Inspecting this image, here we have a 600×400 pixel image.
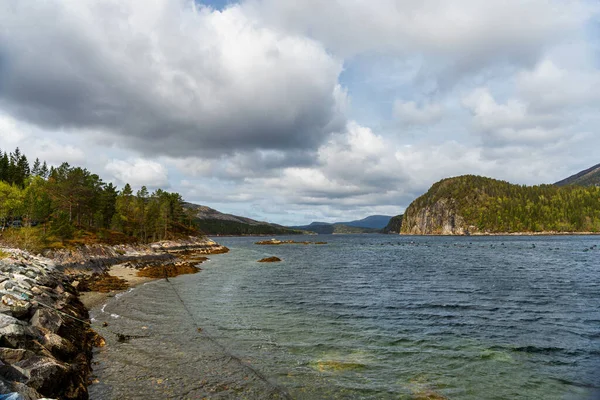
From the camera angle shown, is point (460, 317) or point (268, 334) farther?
point (460, 317)

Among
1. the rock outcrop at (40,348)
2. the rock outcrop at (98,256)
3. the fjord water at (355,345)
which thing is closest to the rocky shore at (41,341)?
the rock outcrop at (40,348)

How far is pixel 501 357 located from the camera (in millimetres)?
17641

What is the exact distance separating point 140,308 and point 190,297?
7.07 meters

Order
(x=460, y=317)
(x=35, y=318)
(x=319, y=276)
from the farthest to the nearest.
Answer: (x=319, y=276), (x=460, y=317), (x=35, y=318)

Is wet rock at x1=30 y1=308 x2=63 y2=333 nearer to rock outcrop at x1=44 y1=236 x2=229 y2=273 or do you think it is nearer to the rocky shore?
the rocky shore

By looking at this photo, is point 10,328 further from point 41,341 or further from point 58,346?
point 58,346

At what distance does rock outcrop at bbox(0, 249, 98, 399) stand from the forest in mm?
41159

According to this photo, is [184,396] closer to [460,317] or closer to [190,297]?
[460,317]

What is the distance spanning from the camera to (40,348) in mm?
13398

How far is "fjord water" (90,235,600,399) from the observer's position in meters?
13.9

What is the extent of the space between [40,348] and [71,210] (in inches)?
3723

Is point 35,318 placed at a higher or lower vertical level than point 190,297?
higher

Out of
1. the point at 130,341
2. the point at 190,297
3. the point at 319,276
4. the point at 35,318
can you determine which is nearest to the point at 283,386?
the point at 130,341

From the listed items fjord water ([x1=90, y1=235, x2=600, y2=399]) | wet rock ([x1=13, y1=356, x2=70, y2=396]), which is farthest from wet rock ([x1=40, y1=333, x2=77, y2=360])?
wet rock ([x1=13, y1=356, x2=70, y2=396])
